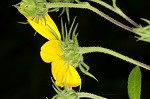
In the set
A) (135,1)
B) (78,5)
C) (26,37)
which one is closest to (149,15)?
(135,1)

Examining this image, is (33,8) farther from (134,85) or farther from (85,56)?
(85,56)

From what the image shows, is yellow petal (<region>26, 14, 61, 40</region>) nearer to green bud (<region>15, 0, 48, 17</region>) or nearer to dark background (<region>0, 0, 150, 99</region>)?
green bud (<region>15, 0, 48, 17</region>)

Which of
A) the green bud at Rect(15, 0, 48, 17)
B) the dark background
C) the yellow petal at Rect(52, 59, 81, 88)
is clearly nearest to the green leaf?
the yellow petal at Rect(52, 59, 81, 88)

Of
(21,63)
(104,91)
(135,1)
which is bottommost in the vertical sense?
(104,91)

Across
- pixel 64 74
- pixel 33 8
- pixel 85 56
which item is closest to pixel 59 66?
pixel 64 74

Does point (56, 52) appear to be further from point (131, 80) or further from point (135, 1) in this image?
point (135, 1)

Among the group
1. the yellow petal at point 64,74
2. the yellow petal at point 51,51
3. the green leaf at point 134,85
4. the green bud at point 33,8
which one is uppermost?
the green bud at point 33,8

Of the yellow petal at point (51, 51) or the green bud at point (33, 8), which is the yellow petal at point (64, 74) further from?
the green bud at point (33, 8)

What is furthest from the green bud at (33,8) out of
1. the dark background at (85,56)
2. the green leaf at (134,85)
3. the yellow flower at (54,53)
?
the dark background at (85,56)
